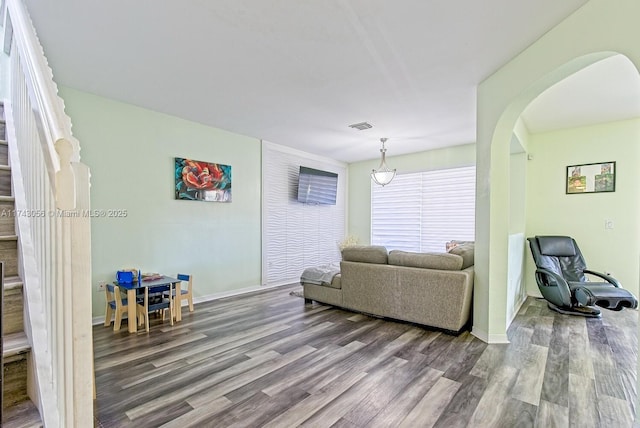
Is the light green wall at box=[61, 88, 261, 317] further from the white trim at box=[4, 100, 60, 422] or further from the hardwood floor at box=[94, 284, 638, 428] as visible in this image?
the white trim at box=[4, 100, 60, 422]

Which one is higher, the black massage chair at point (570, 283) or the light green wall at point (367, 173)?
the light green wall at point (367, 173)

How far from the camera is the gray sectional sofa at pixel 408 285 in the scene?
3.09 meters

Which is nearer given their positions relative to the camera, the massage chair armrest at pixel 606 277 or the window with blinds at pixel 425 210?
the massage chair armrest at pixel 606 277

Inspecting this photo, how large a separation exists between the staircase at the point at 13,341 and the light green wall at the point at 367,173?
576cm

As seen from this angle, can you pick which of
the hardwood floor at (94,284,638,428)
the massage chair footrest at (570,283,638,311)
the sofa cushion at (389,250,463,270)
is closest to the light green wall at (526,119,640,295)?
the massage chair footrest at (570,283,638,311)

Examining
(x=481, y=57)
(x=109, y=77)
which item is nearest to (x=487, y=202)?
(x=481, y=57)

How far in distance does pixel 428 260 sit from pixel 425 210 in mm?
2922

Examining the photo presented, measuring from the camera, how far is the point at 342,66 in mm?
2717

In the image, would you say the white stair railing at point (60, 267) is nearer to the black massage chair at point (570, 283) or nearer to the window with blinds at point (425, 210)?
the black massage chair at point (570, 283)

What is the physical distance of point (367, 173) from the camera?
Result: 22.2 ft

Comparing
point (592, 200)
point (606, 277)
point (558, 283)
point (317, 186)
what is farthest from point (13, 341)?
point (592, 200)

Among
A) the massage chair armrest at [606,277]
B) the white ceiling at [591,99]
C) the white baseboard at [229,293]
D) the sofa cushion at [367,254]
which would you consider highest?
the white ceiling at [591,99]

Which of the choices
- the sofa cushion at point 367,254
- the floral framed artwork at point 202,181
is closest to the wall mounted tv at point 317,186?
the floral framed artwork at point 202,181

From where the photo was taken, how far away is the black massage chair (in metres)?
3.44
